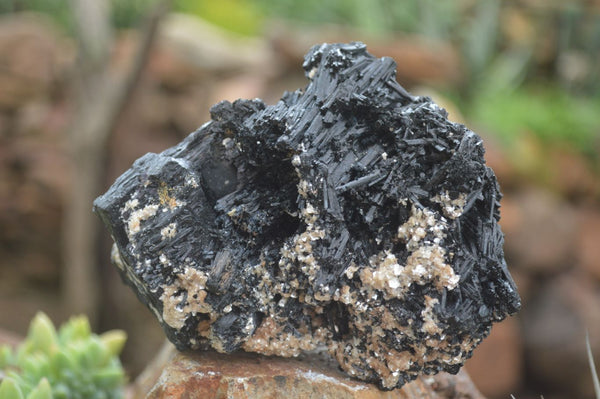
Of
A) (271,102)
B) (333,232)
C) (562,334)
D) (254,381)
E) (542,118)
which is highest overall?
(271,102)

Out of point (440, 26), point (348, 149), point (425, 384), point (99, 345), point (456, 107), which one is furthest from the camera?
point (440, 26)

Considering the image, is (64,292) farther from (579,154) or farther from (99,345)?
(579,154)

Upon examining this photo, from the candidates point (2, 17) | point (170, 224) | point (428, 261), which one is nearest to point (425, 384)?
point (428, 261)

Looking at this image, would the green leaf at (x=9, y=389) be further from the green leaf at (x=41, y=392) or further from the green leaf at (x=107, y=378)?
the green leaf at (x=107, y=378)

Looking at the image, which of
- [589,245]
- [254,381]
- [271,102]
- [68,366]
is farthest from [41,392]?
[589,245]

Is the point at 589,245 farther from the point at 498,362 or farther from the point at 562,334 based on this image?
the point at 498,362
